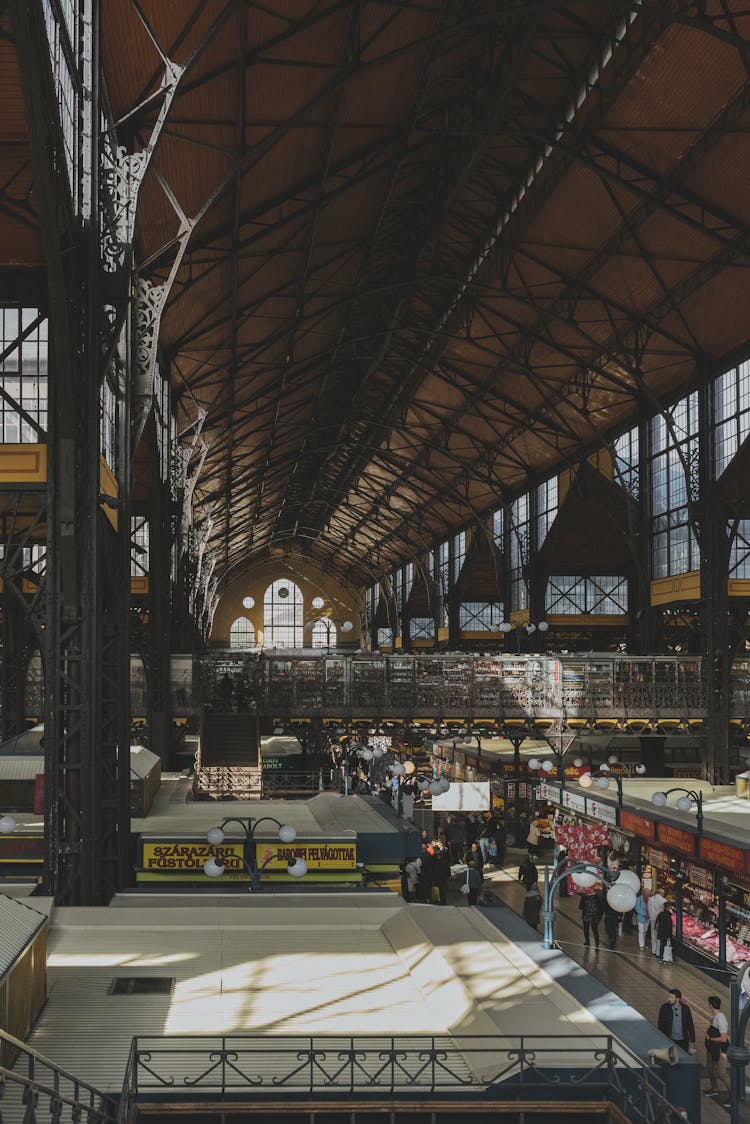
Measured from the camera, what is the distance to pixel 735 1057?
10.4 metres

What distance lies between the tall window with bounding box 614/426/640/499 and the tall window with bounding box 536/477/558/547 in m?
6.82

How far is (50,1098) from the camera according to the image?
892 cm

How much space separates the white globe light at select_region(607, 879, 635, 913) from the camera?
12117 mm

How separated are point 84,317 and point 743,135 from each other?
14.9 meters

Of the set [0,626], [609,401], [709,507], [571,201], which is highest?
[571,201]

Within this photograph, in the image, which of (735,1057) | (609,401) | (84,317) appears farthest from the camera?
(609,401)

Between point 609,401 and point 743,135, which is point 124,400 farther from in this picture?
point 609,401

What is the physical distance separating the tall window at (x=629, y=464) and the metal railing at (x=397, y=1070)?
3089 centimetres

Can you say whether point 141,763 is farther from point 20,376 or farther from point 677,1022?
point 677,1022

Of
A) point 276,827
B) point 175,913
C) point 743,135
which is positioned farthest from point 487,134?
point 175,913

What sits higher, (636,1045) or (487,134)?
(487,134)

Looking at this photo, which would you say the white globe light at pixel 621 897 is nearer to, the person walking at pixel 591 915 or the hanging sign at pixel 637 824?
the hanging sign at pixel 637 824

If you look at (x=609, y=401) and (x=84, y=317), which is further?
(x=609, y=401)

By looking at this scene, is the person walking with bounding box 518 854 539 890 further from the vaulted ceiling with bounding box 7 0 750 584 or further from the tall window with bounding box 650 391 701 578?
the vaulted ceiling with bounding box 7 0 750 584
